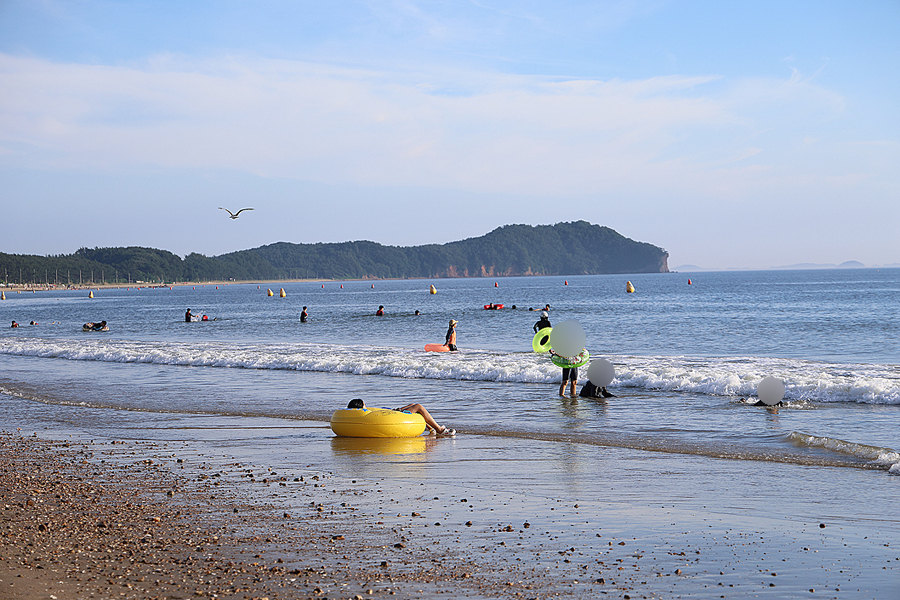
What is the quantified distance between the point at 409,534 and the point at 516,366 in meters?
15.6

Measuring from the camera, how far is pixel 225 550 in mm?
6559

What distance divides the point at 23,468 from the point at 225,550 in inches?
204

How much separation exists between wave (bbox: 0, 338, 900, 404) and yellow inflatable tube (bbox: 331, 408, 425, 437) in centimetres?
849

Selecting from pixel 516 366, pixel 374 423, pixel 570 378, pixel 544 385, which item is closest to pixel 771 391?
pixel 570 378

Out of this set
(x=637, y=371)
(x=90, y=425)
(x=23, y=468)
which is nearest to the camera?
(x=23, y=468)

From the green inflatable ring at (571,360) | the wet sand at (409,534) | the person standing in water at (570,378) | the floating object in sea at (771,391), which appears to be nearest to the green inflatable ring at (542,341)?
the person standing in water at (570,378)

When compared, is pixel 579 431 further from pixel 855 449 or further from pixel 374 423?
pixel 855 449

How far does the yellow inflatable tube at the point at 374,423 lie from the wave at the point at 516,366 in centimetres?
849

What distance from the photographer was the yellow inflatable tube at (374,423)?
12.3 meters

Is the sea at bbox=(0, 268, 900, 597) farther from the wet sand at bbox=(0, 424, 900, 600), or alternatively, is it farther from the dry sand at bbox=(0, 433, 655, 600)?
the dry sand at bbox=(0, 433, 655, 600)

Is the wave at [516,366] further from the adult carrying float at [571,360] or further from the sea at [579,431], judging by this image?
the adult carrying float at [571,360]

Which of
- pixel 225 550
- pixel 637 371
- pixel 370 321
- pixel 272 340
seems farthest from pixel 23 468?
pixel 370 321

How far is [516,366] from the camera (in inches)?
884

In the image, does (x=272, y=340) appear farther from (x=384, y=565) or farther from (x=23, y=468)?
(x=384, y=565)
